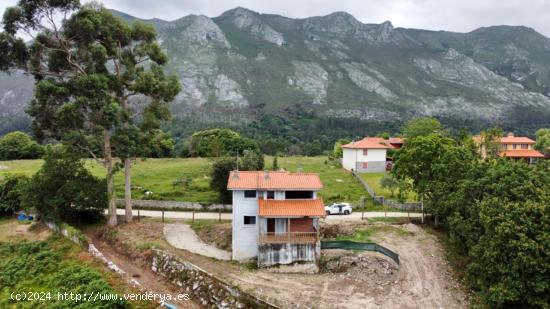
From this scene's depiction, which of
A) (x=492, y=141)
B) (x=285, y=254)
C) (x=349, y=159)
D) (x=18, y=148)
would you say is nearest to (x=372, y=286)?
(x=285, y=254)

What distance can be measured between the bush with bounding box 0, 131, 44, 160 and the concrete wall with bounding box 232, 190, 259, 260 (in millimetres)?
64817

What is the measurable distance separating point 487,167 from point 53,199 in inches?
1493

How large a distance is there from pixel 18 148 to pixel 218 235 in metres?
64.2

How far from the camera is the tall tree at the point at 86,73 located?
3122cm

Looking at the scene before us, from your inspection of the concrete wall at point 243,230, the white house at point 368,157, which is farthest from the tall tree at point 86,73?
the white house at point 368,157

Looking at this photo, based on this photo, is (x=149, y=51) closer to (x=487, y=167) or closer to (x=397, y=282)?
(x=397, y=282)

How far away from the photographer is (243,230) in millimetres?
29844

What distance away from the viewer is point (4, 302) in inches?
933

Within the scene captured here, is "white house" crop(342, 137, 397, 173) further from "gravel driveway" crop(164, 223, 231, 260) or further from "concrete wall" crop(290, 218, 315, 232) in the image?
"gravel driveway" crop(164, 223, 231, 260)

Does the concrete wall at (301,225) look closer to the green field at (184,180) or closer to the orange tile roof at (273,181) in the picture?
the orange tile roof at (273,181)

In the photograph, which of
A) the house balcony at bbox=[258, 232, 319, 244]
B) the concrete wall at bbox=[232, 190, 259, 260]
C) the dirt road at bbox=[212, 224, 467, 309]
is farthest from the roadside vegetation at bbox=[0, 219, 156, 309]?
the house balcony at bbox=[258, 232, 319, 244]

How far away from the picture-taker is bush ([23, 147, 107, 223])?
110 feet

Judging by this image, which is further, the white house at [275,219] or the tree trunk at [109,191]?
the tree trunk at [109,191]

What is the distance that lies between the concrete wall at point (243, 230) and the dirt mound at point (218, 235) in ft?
6.18
